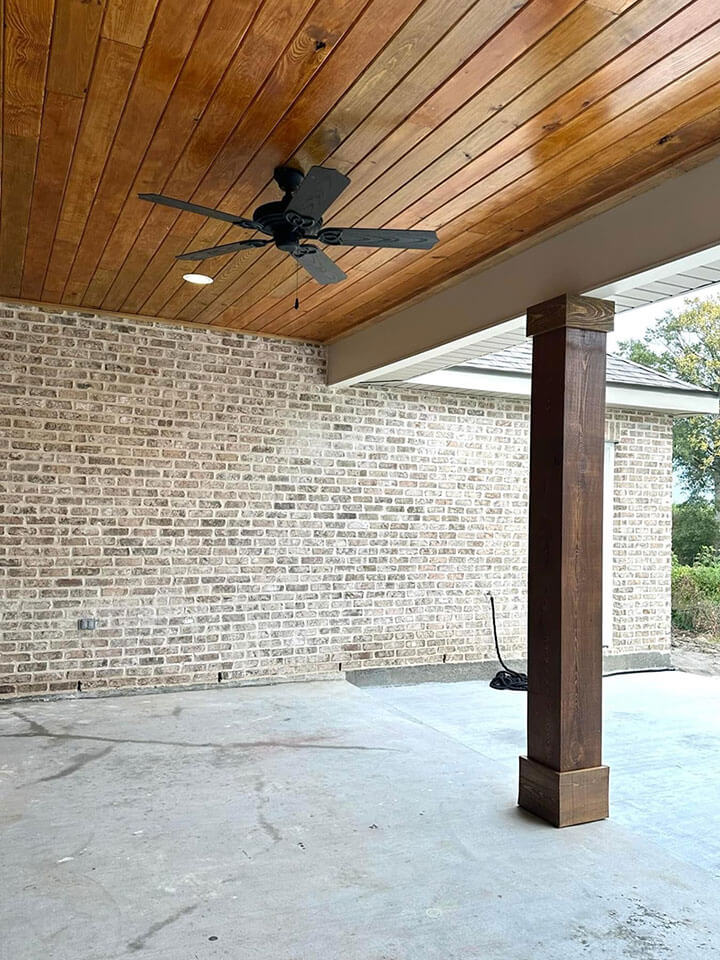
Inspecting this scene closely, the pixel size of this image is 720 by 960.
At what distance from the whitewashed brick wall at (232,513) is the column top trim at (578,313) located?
3267 mm

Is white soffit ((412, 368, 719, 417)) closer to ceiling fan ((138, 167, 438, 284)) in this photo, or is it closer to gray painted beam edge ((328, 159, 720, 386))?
gray painted beam edge ((328, 159, 720, 386))

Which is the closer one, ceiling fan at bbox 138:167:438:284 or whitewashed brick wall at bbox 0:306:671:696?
ceiling fan at bbox 138:167:438:284

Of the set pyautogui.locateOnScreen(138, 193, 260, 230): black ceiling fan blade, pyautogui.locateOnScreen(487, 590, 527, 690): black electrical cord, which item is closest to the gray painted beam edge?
pyautogui.locateOnScreen(138, 193, 260, 230): black ceiling fan blade

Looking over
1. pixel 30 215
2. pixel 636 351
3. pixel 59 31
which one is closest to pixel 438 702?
pixel 30 215

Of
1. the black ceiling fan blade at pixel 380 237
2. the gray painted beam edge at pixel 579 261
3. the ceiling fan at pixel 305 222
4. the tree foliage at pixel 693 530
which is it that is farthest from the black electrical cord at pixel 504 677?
the tree foliage at pixel 693 530

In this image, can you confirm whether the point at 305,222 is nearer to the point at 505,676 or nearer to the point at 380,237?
the point at 380,237

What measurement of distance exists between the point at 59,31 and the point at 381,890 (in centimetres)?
326

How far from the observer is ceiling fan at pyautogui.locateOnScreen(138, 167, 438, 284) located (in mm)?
2902

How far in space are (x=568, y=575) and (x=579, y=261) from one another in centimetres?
156

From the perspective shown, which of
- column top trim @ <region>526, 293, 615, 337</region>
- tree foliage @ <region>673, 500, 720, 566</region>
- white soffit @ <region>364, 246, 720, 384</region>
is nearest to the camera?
white soffit @ <region>364, 246, 720, 384</region>

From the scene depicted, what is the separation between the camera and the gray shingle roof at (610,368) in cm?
738

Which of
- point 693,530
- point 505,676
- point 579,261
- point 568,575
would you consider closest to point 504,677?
point 505,676

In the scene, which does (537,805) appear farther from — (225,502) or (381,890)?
(225,502)

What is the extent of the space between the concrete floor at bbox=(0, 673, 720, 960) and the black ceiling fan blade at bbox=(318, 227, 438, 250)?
2571mm
